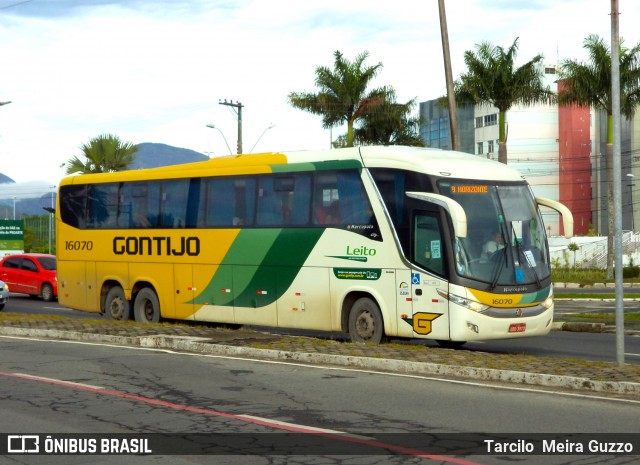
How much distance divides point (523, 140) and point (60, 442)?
107 m

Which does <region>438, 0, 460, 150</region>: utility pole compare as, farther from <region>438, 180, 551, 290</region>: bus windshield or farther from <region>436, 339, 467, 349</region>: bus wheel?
<region>438, 180, 551, 290</region>: bus windshield

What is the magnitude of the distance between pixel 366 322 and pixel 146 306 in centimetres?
730

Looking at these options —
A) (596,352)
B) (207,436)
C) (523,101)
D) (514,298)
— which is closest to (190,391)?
(207,436)

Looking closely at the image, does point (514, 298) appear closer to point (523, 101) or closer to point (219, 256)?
point (219, 256)

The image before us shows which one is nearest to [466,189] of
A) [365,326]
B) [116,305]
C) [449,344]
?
[365,326]

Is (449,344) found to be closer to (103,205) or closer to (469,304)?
(469,304)

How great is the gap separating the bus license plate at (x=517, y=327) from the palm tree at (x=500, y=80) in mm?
32227

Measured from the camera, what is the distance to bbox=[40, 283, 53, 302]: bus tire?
3678cm

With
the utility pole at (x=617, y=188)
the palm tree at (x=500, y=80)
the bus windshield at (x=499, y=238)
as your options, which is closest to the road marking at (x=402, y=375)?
the utility pole at (x=617, y=188)

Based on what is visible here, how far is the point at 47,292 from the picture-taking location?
3684 cm

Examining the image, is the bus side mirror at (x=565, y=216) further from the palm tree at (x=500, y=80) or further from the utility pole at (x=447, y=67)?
the palm tree at (x=500, y=80)

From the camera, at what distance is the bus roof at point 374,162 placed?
17627 mm

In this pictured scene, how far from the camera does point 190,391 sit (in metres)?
12.5

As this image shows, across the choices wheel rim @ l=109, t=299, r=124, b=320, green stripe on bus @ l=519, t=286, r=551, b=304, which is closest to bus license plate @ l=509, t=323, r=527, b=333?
green stripe on bus @ l=519, t=286, r=551, b=304
